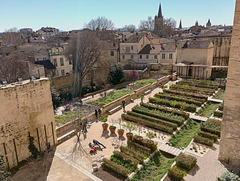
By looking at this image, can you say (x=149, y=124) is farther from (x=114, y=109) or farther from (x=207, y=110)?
(x=207, y=110)

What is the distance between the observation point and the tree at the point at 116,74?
108 ft

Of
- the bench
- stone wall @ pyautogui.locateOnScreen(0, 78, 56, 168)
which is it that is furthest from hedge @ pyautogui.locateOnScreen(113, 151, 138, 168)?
the bench

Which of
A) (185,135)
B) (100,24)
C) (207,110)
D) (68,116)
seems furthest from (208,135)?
(100,24)

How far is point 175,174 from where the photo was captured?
11008 mm

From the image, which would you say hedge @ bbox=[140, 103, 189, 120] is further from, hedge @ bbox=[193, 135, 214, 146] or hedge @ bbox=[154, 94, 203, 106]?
hedge @ bbox=[193, 135, 214, 146]

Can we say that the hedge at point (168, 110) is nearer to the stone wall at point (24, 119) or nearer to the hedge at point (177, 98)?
the hedge at point (177, 98)

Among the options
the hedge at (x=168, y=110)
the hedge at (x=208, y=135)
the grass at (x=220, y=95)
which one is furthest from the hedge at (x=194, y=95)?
the hedge at (x=208, y=135)

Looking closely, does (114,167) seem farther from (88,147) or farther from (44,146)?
(44,146)

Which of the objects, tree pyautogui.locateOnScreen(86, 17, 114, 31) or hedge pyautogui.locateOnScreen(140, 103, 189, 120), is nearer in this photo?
hedge pyautogui.locateOnScreen(140, 103, 189, 120)

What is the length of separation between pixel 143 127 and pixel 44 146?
834 cm

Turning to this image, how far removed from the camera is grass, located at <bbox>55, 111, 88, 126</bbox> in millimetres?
18378

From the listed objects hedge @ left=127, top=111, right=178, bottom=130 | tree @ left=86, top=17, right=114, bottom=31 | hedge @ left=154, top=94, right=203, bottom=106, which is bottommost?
hedge @ left=127, top=111, right=178, bottom=130

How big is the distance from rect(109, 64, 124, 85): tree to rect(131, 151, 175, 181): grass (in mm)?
20675

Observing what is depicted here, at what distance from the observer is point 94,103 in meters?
23.9
